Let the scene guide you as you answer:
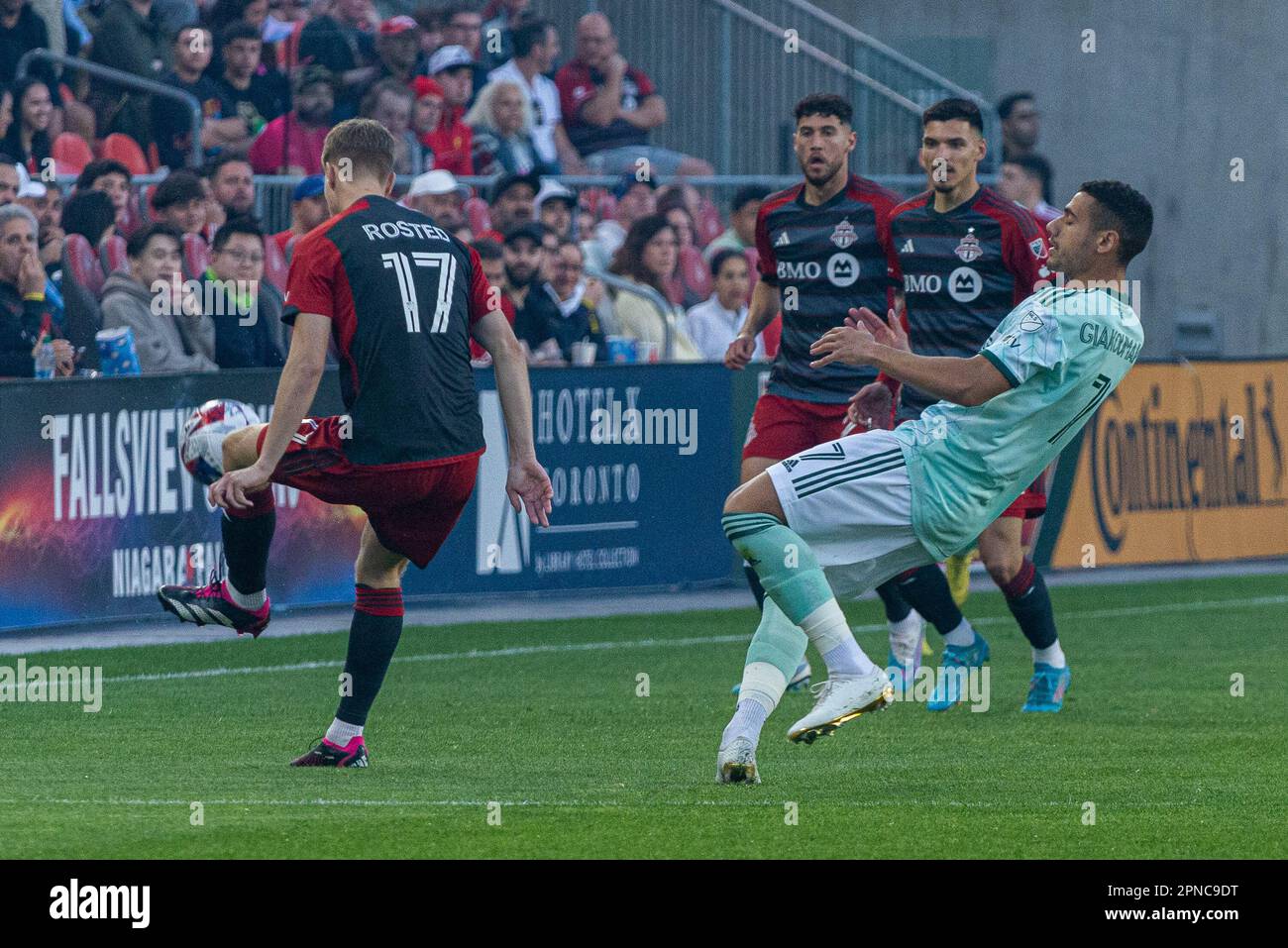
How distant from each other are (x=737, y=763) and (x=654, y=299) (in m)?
9.02

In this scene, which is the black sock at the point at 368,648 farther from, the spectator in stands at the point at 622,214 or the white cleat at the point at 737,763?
the spectator in stands at the point at 622,214

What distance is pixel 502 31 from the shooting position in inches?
744

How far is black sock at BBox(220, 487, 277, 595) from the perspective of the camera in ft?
26.5

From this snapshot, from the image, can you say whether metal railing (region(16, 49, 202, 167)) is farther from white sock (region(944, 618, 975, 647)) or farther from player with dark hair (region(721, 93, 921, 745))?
white sock (region(944, 618, 975, 647))

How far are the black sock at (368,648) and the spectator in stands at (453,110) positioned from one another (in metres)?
9.79

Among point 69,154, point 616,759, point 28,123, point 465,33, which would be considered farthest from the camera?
point 465,33

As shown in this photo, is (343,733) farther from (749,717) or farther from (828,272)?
(828,272)

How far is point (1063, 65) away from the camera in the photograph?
23.6 metres

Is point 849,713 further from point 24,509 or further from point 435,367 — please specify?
point 24,509

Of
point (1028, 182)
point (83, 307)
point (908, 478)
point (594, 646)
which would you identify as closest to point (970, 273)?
point (908, 478)

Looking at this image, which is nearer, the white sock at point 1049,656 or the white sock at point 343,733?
the white sock at point 343,733

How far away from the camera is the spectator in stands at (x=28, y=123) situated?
14.5 m

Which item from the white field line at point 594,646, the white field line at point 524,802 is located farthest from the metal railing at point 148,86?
the white field line at point 524,802

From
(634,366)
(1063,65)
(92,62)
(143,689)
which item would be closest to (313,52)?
(92,62)
